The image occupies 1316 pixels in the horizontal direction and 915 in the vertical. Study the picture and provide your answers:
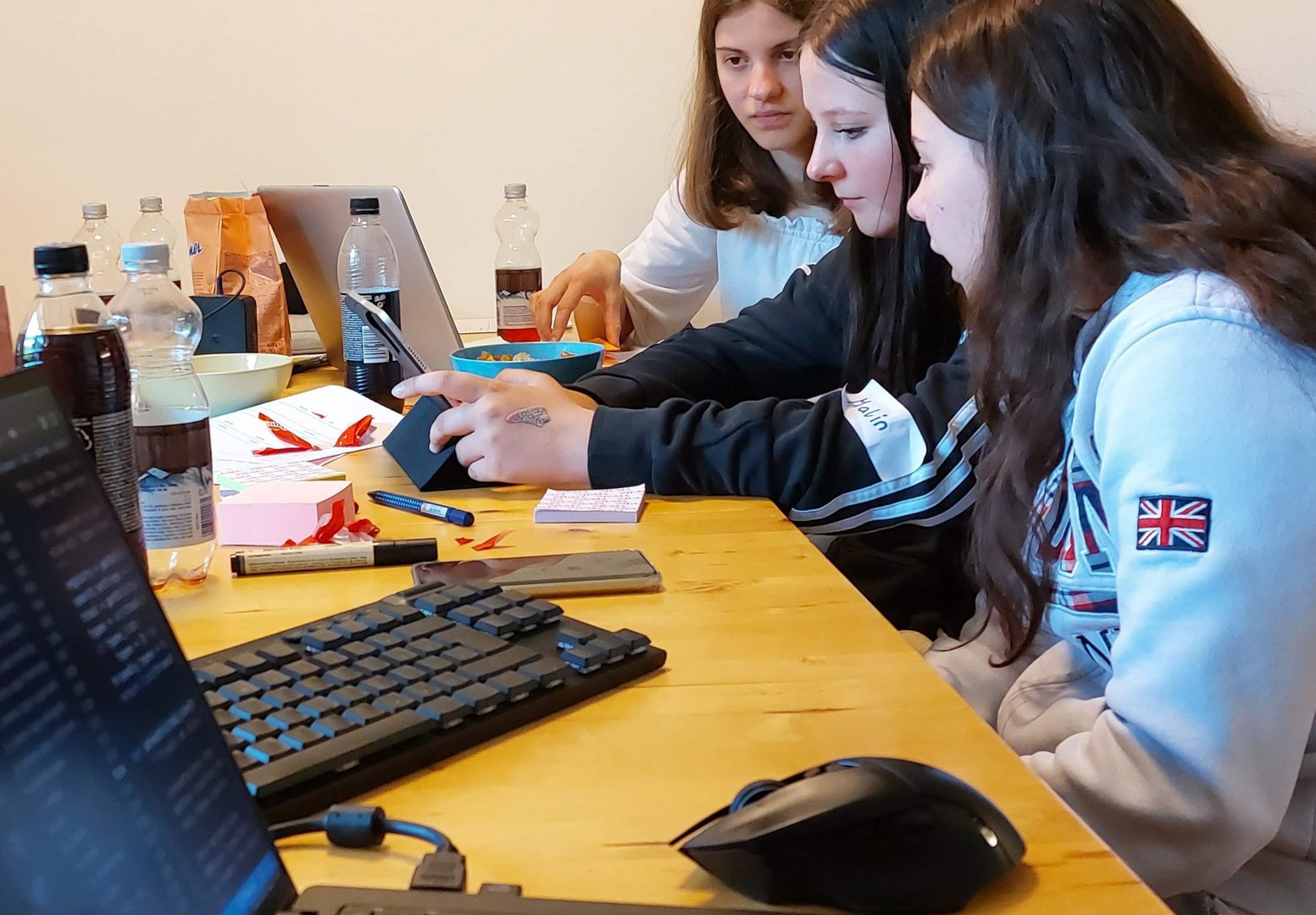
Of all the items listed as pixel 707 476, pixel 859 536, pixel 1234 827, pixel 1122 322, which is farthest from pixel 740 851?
pixel 859 536

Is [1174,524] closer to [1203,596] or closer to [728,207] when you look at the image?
[1203,596]

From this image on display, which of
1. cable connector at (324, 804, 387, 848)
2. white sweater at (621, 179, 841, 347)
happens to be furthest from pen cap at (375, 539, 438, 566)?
white sweater at (621, 179, 841, 347)

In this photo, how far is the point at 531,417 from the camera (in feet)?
3.45

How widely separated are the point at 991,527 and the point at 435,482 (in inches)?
18.8

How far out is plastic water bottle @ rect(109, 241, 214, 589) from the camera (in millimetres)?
775

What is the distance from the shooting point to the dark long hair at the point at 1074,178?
80 cm

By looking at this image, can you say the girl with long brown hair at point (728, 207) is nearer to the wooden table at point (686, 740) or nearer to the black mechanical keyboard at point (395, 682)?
the wooden table at point (686, 740)

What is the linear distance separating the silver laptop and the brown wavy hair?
0.53m

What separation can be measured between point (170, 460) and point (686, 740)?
42cm

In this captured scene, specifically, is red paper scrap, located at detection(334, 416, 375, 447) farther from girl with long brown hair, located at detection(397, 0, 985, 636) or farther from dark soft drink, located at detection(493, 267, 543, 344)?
dark soft drink, located at detection(493, 267, 543, 344)

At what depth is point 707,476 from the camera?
1.03 metres

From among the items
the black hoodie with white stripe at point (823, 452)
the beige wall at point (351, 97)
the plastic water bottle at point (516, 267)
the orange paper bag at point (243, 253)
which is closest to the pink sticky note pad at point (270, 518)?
the black hoodie with white stripe at point (823, 452)

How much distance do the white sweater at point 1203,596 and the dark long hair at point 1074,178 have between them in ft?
0.30

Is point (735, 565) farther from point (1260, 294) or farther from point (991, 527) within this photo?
point (1260, 294)
